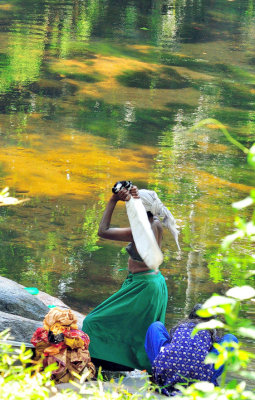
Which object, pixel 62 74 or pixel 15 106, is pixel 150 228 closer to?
pixel 15 106

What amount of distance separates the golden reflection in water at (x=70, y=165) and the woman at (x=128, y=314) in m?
4.23

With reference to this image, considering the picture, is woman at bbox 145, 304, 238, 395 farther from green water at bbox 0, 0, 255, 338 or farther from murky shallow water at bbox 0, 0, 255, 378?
green water at bbox 0, 0, 255, 338

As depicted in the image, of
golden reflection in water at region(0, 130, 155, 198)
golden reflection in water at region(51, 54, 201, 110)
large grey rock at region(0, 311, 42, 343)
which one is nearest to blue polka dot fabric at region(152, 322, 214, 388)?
large grey rock at region(0, 311, 42, 343)

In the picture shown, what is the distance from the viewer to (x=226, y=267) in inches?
278

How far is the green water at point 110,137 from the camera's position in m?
6.89

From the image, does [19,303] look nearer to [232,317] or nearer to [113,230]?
[113,230]

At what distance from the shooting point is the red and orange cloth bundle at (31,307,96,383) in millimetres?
3891

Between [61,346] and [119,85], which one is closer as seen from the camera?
[61,346]

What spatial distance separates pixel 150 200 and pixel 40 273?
8.61 ft

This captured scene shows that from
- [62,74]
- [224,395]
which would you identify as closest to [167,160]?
[62,74]

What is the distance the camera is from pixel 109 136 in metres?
10.8

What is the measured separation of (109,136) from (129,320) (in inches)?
266

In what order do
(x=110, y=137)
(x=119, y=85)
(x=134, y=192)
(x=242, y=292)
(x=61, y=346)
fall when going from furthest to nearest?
1. (x=119, y=85)
2. (x=110, y=137)
3. (x=134, y=192)
4. (x=61, y=346)
5. (x=242, y=292)

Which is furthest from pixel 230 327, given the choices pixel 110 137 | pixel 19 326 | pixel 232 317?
pixel 110 137
